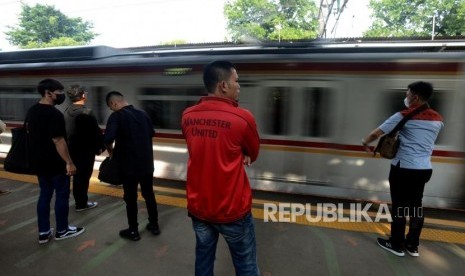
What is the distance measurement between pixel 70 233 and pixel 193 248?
1.53 metres

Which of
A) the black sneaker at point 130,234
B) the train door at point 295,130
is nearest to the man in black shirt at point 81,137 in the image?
the black sneaker at point 130,234

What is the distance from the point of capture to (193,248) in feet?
11.8

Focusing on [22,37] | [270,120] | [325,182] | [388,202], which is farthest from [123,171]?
[22,37]

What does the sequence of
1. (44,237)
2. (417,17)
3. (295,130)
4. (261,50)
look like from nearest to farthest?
(44,237), (295,130), (261,50), (417,17)

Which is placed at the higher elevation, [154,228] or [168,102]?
[168,102]

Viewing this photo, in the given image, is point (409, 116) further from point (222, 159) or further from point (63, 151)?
point (63, 151)

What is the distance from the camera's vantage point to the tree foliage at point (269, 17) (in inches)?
1350

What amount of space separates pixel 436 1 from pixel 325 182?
34.4m

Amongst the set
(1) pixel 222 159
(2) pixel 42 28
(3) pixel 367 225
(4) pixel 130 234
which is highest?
(2) pixel 42 28

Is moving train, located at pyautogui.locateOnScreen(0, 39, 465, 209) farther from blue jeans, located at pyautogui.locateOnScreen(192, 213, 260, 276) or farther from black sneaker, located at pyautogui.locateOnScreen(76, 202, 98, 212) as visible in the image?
blue jeans, located at pyautogui.locateOnScreen(192, 213, 260, 276)

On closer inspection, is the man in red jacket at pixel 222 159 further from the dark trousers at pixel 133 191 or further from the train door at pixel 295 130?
the train door at pixel 295 130

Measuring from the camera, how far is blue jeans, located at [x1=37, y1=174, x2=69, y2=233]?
3539mm

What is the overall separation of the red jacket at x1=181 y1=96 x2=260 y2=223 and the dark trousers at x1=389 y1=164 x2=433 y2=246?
2079 millimetres

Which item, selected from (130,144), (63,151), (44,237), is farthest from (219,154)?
(44,237)
